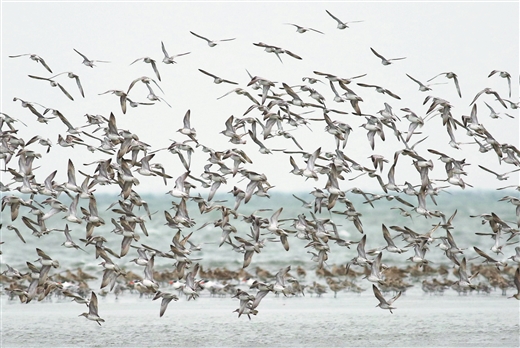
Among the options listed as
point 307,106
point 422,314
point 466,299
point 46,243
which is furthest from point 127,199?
point 46,243

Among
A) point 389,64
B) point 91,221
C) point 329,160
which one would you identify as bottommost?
point 91,221

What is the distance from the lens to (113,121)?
768 inches

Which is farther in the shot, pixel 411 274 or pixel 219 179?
pixel 411 274

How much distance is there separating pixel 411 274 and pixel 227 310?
6823 mm

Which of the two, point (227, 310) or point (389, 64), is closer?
point (389, 64)

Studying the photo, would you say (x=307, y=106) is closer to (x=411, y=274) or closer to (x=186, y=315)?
(x=186, y=315)

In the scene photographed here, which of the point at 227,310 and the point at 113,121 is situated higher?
the point at 113,121

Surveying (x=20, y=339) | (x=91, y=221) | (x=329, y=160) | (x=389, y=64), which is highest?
(x=389, y=64)

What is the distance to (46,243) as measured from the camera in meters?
48.7

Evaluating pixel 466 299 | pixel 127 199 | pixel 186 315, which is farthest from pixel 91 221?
pixel 466 299

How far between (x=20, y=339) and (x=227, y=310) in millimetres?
5715

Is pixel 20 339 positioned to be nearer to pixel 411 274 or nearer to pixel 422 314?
pixel 422 314

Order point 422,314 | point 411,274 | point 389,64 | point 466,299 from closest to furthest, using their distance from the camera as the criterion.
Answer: point 389,64 → point 422,314 → point 466,299 → point 411,274

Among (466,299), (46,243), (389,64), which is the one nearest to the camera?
(389,64)
